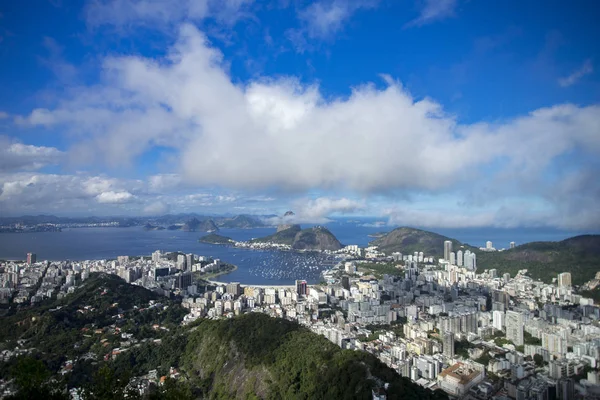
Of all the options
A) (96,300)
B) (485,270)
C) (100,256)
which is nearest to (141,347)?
(96,300)

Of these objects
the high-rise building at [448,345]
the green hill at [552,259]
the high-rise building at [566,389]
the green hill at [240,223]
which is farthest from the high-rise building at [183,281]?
the green hill at [240,223]

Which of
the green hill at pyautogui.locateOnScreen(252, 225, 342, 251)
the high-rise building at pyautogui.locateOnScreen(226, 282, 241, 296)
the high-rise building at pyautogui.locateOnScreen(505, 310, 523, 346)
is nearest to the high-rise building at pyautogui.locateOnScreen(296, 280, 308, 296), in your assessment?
the high-rise building at pyautogui.locateOnScreen(226, 282, 241, 296)

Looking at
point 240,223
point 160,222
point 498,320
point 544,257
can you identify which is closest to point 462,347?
point 498,320

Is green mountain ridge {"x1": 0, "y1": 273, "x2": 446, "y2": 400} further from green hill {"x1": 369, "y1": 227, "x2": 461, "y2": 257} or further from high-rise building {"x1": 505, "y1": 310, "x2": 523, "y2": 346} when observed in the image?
green hill {"x1": 369, "y1": 227, "x2": 461, "y2": 257}

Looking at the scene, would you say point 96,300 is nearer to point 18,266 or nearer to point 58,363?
point 58,363

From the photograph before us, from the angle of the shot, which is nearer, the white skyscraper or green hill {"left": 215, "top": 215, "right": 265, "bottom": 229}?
the white skyscraper

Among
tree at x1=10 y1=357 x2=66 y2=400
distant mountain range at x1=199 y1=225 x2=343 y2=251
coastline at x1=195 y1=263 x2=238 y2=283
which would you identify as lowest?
coastline at x1=195 y1=263 x2=238 y2=283

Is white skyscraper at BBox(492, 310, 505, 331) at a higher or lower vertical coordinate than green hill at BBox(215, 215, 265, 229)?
lower
